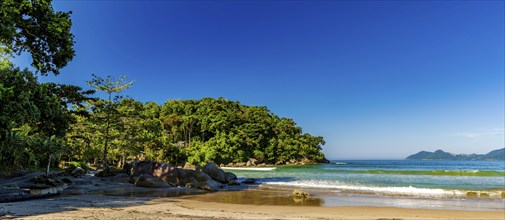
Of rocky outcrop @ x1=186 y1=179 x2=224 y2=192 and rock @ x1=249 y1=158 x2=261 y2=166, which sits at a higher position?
rocky outcrop @ x1=186 y1=179 x2=224 y2=192

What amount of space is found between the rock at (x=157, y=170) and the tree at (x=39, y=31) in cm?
1546

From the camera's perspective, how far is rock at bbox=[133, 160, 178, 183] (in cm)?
2491

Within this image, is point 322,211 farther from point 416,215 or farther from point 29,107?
point 29,107

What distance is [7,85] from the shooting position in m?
11.5

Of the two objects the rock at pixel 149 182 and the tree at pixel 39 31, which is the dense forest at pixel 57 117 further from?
the rock at pixel 149 182

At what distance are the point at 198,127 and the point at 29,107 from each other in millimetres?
77778

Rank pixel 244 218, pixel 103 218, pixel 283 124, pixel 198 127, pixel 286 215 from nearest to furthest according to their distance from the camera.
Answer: pixel 103 218 < pixel 244 218 < pixel 286 215 < pixel 198 127 < pixel 283 124

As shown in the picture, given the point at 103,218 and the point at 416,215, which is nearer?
the point at 103,218

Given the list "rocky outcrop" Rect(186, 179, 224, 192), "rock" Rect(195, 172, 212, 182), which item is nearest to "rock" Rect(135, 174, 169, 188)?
"rocky outcrop" Rect(186, 179, 224, 192)

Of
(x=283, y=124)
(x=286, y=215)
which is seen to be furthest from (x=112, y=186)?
(x=283, y=124)

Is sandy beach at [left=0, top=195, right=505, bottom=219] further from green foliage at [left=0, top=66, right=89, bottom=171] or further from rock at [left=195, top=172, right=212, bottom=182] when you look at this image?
rock at [left=195, top=172, right=212, bottom=182]

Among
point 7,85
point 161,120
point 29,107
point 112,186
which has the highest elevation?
point 161,120

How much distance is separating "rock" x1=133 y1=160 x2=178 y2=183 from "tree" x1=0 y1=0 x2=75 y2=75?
609 inches

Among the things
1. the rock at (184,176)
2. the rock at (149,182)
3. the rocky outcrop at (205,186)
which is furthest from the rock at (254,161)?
the rock at (149,182)
